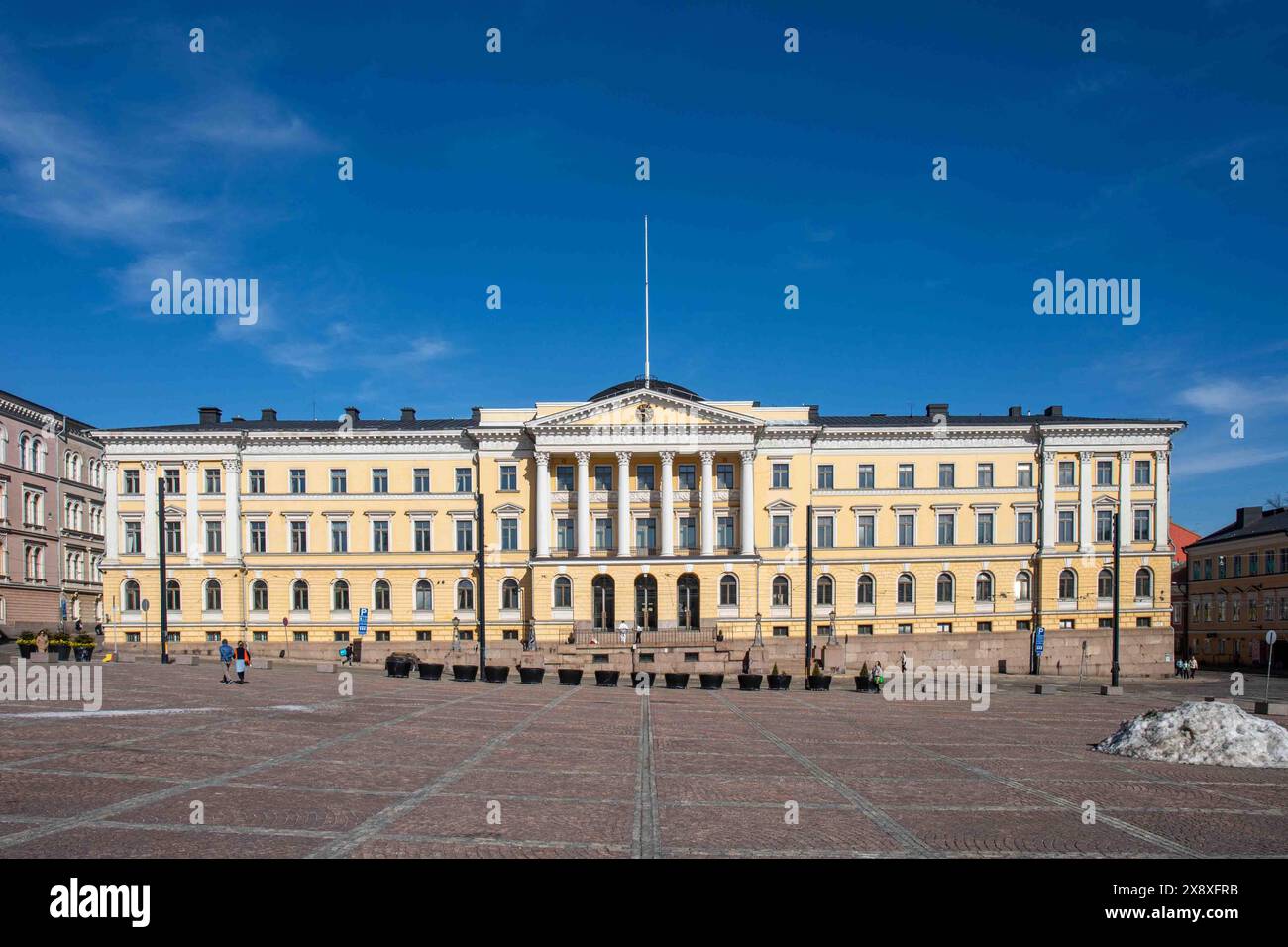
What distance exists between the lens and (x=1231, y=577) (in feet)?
240

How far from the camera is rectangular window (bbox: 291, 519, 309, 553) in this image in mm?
60062

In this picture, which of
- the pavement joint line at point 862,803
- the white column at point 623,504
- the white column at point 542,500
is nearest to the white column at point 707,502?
the white column at point 623,504

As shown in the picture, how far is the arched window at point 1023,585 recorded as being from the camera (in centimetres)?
6081

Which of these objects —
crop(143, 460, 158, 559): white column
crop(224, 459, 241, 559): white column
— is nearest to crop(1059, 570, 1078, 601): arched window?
crop(224, 459, 241, 559): white column

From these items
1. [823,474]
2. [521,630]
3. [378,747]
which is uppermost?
[823,474]

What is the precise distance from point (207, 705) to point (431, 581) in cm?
3562

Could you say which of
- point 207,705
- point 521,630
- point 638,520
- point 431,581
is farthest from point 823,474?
point 207,705

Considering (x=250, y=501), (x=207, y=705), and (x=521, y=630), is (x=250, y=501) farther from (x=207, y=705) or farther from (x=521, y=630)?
(x=207, y=705)

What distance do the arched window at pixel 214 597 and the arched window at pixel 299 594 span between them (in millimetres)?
4511

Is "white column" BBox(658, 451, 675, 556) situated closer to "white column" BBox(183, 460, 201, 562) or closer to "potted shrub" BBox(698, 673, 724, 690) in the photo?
"potted shrub" BBox(698, 673, 724, 690)

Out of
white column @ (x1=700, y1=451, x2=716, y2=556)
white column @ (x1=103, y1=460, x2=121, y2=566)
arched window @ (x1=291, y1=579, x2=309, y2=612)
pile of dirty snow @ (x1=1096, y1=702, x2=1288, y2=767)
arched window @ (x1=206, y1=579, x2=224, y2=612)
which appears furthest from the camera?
arched window @ (x1=291, y1=579, x2=309, y2=612)

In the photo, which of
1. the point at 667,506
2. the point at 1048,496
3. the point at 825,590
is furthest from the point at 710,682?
the point at 1048,496

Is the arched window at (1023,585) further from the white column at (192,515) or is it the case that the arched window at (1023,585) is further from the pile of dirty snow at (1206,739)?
the white column at (192,515)

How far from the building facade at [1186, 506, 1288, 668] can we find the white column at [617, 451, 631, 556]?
47.8 m
